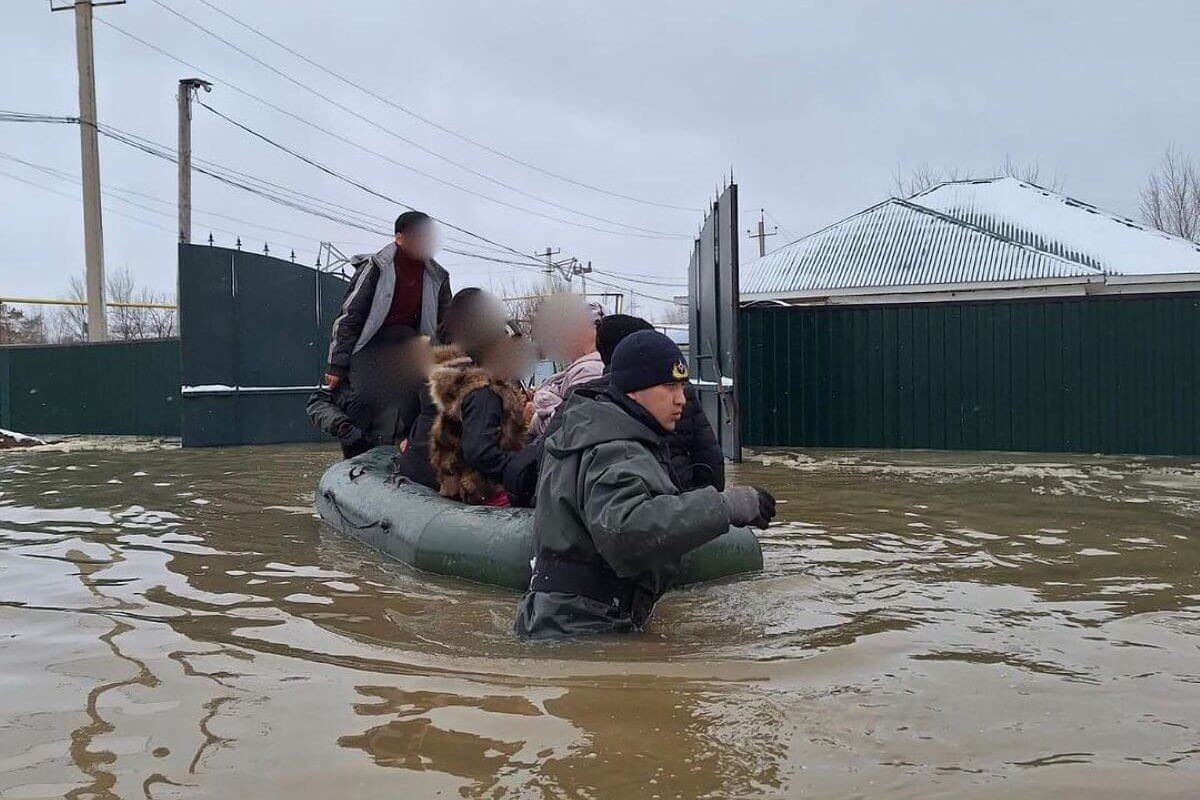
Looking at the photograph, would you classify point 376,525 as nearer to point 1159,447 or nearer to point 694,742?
point 694,742

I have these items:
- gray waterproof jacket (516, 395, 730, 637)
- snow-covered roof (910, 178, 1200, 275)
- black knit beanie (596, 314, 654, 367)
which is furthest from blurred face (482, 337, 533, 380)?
snow-covered roof (910, 178, 1200, 275)

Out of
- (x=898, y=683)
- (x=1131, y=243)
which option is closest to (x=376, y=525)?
(x=898, y=683)

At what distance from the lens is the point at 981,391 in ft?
38.8

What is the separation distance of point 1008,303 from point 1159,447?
2122mm

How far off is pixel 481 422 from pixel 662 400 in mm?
1754

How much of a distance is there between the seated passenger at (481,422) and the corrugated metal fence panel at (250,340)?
30.3 feet

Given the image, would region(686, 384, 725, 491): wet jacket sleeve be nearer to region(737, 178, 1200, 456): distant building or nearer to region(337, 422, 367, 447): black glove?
region(337, 422, 367, 447): black glove

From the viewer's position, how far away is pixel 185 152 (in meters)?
20.6

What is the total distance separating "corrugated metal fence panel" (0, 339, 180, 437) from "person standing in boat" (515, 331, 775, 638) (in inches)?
531

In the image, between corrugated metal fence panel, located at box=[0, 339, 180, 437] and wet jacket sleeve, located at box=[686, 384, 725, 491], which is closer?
wet jacket sleeve, located at box=[686, 384, 725, 491]

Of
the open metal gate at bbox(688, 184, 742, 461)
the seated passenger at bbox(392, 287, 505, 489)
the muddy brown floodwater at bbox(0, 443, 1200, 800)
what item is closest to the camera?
the muddy brown floodwater at bbox(0, 443, 1200, 800)

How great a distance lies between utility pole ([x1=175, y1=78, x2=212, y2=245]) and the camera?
20.3m

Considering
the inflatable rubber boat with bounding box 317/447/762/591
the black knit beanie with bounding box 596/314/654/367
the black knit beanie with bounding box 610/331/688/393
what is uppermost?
the black knit beanie with bounding box 596/314/654/367

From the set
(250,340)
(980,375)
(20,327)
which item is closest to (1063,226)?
(980,375)
